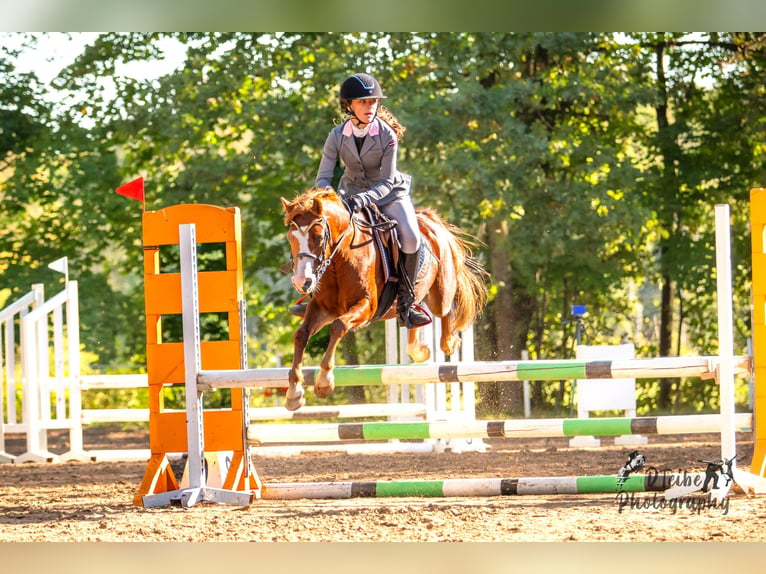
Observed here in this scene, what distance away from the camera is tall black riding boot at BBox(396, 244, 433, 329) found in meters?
4.68

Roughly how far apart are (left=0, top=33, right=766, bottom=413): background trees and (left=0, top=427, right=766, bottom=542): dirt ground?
542 cm

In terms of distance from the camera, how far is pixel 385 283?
15.2 feet

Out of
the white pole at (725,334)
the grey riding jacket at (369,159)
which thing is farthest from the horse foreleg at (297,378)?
the white pole at (725,334)

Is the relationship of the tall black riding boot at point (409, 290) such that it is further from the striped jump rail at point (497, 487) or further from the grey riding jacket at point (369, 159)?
the striped jump rail at point (497, 487)

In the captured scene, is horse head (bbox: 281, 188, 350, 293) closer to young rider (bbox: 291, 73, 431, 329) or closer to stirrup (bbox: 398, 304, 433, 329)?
young rider (bbox: 291, 73, 431, 329)

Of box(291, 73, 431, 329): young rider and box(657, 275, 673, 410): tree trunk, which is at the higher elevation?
box(291, 73, 431, 329): young rider

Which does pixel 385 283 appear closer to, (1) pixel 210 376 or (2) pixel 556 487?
(1) pixel 210 376

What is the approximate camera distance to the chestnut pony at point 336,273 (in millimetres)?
3994

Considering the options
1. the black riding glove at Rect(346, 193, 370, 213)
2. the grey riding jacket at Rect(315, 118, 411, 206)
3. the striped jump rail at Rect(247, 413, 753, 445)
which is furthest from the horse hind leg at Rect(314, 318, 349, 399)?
the grey riding jacket at Rect(315, 118, 411, 206)

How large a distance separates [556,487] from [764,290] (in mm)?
1446

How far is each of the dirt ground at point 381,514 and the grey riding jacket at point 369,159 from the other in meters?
1.48

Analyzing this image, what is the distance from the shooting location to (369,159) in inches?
180

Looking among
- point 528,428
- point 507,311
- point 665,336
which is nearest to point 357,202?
point 528,428
